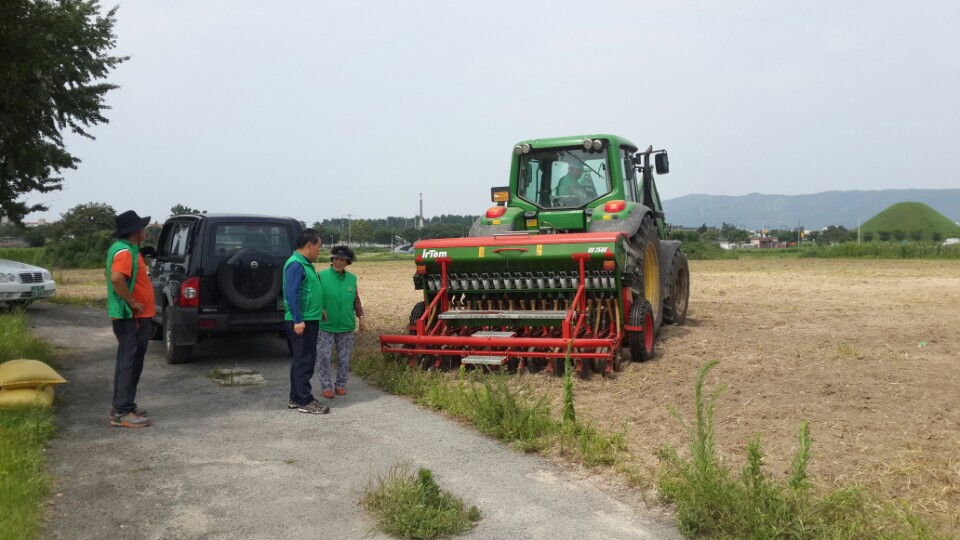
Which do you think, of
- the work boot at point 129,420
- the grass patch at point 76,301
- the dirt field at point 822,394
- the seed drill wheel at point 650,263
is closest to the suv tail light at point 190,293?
the work boot at point 129,420

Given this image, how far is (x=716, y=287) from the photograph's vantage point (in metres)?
22.6

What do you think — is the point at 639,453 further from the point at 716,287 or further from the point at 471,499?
Answer: the point at 716,287

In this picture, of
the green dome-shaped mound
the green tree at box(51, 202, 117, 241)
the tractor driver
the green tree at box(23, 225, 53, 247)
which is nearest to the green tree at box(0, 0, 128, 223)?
the tractor driver

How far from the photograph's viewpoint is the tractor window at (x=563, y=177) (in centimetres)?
1050

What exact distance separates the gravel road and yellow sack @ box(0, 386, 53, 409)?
25 centimetres

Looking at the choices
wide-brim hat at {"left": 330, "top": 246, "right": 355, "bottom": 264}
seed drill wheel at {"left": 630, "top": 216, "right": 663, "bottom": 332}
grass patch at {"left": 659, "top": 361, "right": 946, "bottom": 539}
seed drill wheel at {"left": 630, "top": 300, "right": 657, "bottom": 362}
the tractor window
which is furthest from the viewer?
the tractor window

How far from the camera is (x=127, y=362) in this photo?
6.65 m

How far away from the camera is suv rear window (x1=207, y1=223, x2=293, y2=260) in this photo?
9633mm

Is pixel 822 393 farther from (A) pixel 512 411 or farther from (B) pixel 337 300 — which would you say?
(B) pixel 337 300

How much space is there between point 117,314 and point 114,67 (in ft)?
40.5

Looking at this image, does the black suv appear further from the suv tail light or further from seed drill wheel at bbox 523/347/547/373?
seed drill wheel at bbox 523/347/547/373

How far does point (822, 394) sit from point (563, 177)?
476 cm

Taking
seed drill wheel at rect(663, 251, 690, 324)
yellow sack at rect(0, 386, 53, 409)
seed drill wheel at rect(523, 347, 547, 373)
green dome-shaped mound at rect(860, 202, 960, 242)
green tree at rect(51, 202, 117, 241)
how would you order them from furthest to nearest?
green dome-shaped mound at rect(860, 202, 960, 242) → green tree at rect(51, 202, 117, 241) → seed drill wheel at rect(663, 251, 690, 324) → seed drill wheel at rect(523, 347, 547, 373) → yellow sack at rect(0, 386, 53, 409)

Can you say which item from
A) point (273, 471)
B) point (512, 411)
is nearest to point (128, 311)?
point (273, 471)
